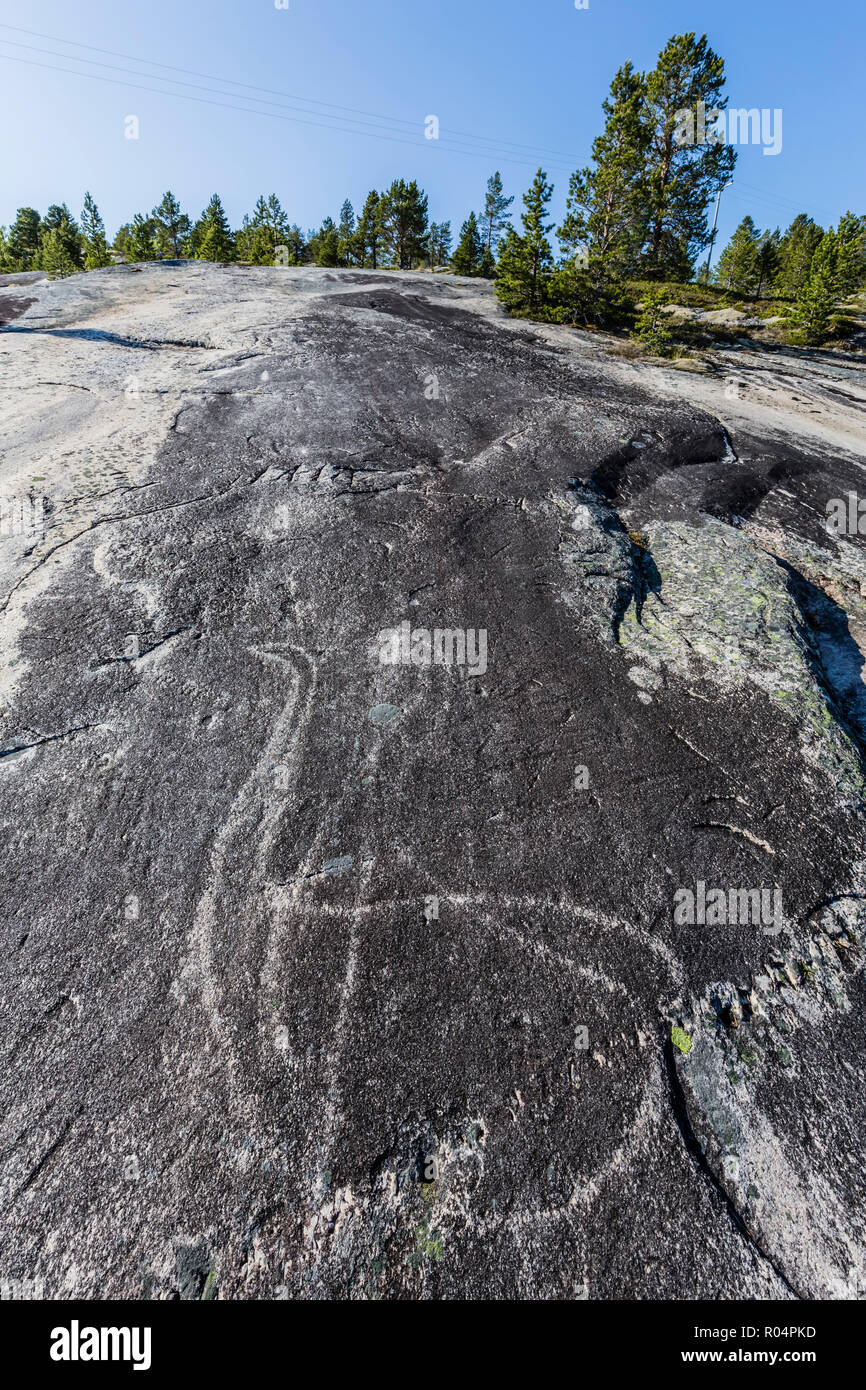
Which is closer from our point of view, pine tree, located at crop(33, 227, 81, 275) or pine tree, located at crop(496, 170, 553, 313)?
pine tree, located at crop(496, 170, 553, 313)

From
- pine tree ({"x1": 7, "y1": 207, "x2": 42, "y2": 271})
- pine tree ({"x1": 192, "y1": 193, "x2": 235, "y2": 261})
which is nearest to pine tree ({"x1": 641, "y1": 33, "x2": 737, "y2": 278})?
pine tree ({"x1": 192, "y1": 193, "x2": 235, "y2": 261})

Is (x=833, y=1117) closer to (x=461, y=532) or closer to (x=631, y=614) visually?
(x=631, y=614)

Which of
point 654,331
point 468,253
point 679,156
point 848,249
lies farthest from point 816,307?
point 468,253

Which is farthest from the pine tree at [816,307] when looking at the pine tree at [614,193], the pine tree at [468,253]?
the pine tree at [468,253]

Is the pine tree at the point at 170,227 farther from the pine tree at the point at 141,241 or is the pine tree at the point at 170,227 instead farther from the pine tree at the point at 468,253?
the pine tree at the point at 468,253

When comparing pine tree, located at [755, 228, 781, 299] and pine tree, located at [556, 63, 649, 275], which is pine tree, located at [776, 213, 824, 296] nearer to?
pine tree, located at [755, 228, 781, 299]

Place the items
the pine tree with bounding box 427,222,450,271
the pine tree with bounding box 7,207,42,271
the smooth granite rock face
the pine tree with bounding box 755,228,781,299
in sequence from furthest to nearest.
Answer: the pine tree with bounding box 427,222,450,271 → the pine tree with bounding box 7,207,42,271 → the pine tree with bounding box 755,228,781,299 → the smooth granite rock face

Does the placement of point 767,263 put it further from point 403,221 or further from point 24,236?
point 24,236

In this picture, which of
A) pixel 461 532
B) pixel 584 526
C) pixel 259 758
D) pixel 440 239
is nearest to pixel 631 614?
pixel 584 526
